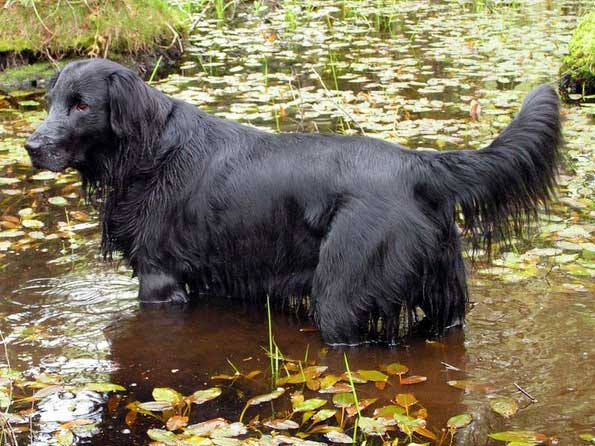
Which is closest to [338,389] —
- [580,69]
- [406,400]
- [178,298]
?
[406,400]

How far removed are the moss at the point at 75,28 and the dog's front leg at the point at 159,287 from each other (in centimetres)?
529

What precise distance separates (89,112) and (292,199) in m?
1.29

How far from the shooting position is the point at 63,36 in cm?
1006

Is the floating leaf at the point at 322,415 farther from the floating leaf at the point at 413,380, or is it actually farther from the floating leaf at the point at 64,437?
the floating leaf at the point at 64,437

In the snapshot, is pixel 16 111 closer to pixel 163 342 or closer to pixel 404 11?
pixel 163 342

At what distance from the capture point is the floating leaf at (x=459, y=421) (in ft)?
12.7

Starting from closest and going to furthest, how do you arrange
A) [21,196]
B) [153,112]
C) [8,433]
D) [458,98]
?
1. [8,433]
2. [153,112]
3. [21,196]
4. [458,98]

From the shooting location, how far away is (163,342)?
492cm

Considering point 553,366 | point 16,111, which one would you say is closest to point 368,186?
point 553,366

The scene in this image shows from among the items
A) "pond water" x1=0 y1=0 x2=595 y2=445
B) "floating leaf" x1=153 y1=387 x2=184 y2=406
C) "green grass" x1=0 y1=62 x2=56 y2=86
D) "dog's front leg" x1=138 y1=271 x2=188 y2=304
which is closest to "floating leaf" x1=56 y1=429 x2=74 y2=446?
"pond water" x1=0 y1=0 x2=595 y2=445

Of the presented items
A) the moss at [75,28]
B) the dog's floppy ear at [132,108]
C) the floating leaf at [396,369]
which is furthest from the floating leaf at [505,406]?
the moss at [75,28]

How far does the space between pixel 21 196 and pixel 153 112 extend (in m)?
2.36

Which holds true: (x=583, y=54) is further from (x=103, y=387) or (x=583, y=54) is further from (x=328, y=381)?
(x=103, y=387)

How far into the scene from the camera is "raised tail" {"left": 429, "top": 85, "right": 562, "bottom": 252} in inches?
171
